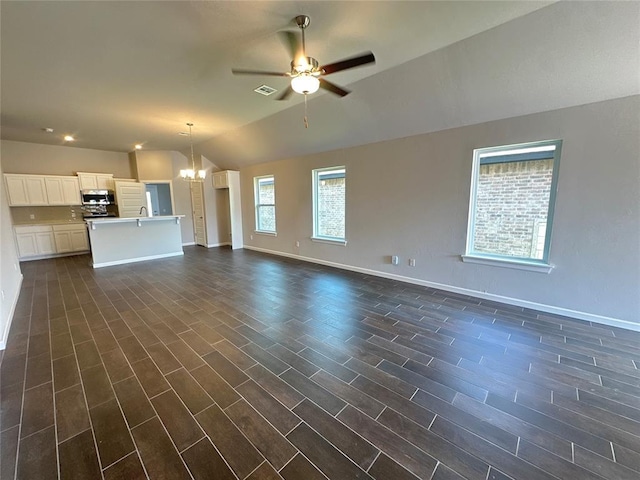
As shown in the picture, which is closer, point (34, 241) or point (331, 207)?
point (331, 207)

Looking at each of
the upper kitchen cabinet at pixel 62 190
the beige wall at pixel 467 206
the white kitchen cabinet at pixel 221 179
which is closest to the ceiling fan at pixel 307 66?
the beige wall at pixel 467 206

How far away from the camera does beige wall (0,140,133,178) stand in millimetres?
6066

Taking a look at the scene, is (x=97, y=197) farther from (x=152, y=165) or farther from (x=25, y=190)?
(x=152, y=165)

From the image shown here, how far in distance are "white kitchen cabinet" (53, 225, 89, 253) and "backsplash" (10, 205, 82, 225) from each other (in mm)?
387

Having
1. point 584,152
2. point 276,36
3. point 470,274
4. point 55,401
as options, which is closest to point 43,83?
point 276,36

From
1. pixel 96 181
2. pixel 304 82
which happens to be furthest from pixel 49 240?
pixel 304 82

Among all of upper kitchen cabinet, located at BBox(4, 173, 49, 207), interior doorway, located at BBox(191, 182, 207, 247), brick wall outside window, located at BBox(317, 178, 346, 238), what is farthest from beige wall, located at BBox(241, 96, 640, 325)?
upper kitchen cabinet, located at BBox(4, 173, 49, 207)

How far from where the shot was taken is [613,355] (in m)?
2.31

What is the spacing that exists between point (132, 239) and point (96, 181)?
2548mm

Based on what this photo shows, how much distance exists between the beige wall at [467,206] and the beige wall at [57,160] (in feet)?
19.0

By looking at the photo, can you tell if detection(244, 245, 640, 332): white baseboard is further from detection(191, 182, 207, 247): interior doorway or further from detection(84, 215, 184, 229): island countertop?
detection(191, 182, 207, 247): interior doorway

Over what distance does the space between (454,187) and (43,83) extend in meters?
5.56

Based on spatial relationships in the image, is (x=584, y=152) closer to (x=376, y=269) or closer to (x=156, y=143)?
(x=376, y=269)

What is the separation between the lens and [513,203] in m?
3.35
